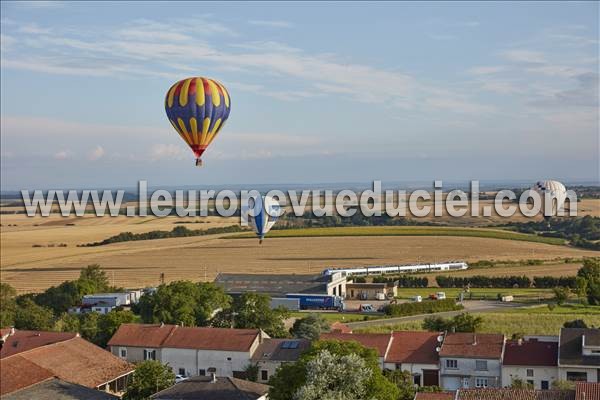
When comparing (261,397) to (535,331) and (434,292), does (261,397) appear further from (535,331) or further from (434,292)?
(434,292)

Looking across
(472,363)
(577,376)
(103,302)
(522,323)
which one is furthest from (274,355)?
(103,302)

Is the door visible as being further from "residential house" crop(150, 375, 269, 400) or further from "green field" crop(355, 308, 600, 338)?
"residential house" crop(150, 375, 269, 400)

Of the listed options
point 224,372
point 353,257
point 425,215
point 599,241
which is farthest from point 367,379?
point 425,215

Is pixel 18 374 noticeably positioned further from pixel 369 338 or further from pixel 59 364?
pixel 369 338

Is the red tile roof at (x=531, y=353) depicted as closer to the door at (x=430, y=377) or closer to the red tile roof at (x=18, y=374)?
the door at (x=430, y=377)

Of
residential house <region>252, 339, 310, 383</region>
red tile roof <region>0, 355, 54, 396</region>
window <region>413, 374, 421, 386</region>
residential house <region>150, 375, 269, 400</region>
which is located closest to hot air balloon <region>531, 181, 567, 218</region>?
window <region>413, 374, 421, 386</region>
